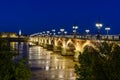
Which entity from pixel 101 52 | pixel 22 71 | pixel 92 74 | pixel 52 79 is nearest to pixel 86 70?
pixel 92 74

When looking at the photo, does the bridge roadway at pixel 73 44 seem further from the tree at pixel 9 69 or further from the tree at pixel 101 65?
the tree at pixel 9 69

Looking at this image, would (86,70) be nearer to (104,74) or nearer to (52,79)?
(104,74)

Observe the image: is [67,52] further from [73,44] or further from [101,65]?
[101,65]

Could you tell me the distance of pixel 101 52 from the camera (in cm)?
2156

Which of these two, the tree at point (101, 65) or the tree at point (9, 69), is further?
the tree at point (101, 65)

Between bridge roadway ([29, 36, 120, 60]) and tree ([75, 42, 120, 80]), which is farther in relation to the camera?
bridge roadway ([29, 36, 120, 60])

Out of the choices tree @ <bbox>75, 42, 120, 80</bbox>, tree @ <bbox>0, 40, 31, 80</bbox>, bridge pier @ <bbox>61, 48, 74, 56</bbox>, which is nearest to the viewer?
tree @ <bbox>0, 40, 31, 80</bbox>

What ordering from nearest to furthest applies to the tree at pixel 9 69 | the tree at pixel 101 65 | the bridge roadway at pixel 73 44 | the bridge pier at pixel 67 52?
the tree at pixel 9 69
the tree at pixel 101 65
the bridge roadway at pixel 73 44
the bridge pier at pixel 67 52

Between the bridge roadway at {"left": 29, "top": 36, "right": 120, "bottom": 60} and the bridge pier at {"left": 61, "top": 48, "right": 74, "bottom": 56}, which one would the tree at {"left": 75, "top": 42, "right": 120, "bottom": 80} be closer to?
the bridge roadway at {"left": 29, "top": 36, "right": 120, "bottom": 60}

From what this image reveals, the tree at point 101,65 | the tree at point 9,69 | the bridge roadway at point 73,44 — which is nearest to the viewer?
the tree at point 9,69

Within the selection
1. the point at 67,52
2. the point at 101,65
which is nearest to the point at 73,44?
the point at 67,52

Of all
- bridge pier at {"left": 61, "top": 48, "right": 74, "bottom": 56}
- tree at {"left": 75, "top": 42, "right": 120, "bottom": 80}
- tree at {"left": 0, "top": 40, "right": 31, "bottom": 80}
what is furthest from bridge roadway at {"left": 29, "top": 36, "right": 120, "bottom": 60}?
tree at {"left": 0, "top": 40, "right": 31, "bottom": 80}

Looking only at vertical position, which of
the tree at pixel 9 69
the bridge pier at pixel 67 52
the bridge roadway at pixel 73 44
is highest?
the bridge roadway at pixel 73 44

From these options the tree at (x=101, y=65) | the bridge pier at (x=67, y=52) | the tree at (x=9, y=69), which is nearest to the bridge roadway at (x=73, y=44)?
the bridge pier at (x=67, y=52)
